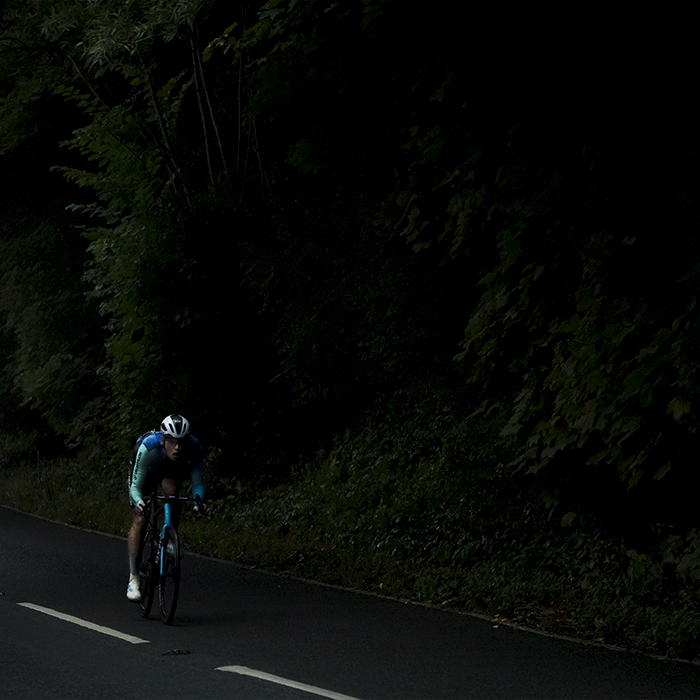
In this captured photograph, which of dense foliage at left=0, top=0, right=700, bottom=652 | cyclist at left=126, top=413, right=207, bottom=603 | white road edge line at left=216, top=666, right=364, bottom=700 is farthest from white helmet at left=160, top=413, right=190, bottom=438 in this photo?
dense foliage at left=0, top=0, right=700, bottom=652

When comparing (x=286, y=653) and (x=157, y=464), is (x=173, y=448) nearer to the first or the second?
(x=157, y=464)

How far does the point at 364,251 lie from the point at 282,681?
907 centimetres

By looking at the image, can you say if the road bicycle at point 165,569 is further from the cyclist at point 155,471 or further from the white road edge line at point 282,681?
the white road edge line at point 282,681

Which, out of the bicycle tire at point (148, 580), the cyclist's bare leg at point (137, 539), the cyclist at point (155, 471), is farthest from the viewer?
the cyclist's bare leg at point (137, 539)

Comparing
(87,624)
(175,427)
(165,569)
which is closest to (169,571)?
(165,569)

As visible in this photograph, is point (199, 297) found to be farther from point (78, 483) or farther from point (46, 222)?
point (46, 222)

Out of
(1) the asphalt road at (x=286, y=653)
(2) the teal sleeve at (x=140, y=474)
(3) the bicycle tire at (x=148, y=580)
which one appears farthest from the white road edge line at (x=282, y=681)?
(2) the teal sleeve at (x=140, y=474)

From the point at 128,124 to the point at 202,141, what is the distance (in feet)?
5.20

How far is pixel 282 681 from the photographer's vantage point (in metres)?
7.37

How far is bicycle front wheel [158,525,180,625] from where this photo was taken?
9.59 meters

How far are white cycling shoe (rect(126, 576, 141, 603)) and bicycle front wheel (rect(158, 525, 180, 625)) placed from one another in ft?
0.75

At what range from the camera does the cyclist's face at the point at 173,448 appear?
33.2ft

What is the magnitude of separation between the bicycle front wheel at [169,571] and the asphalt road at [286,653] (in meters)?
0.14

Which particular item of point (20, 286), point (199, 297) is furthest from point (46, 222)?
point (199, 297)
